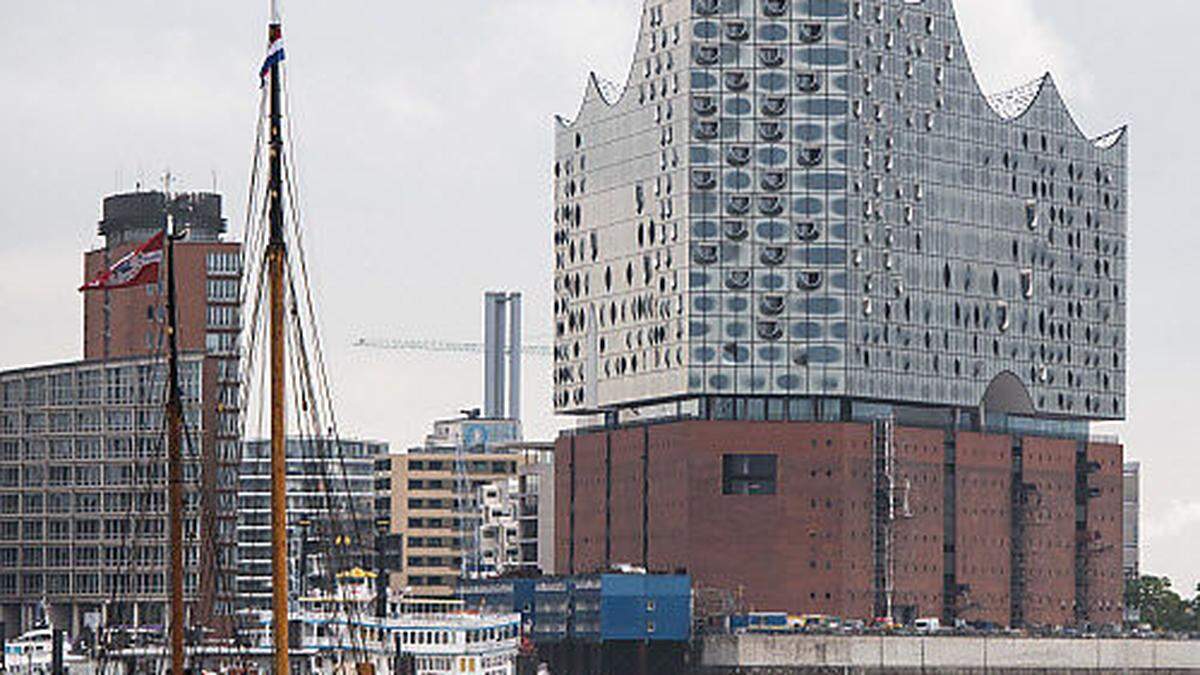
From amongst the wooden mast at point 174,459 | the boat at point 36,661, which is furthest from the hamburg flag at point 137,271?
the boat at point 36,661

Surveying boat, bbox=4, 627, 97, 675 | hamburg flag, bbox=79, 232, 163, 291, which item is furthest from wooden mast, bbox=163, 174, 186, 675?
boat, bbox=4, 627, 97, 675

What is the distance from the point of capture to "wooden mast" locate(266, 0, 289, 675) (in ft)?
254

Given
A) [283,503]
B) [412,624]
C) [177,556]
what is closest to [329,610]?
[412,624]

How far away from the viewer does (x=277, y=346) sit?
256ft

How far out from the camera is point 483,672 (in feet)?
646

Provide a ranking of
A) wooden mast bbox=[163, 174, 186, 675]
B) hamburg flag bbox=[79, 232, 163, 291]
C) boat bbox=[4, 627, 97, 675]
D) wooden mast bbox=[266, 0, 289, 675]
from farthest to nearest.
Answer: boat bbox=[4, 627, 97, 675]
hamburg flag bbox=[79, 232, 163, 291]
wooden mast bbox=[163, 174, 186, 675]
wooden mast bbox=[266, 0, 289, 675]

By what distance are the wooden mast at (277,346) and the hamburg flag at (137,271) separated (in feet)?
53.4

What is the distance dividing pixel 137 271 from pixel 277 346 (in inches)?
732

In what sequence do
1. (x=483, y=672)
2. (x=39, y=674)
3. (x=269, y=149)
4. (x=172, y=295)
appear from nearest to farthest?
1. (x=269, y=149)
2. (x=172, y=295)
3. (x=39, y=674)
4. (x=483, y=672)

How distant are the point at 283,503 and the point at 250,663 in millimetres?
73446

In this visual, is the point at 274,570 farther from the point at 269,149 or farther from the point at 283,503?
the point at 269,149

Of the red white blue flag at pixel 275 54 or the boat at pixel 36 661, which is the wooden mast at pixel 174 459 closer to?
the red white blue flag at pixel 275 54

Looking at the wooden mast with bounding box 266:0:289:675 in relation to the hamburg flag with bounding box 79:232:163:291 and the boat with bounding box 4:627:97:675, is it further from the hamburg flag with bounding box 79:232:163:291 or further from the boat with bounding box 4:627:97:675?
the boat with bounding box 4:627:97:675

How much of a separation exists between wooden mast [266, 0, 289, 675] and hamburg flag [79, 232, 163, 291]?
16282 millimetres
